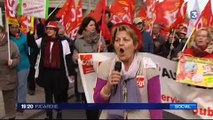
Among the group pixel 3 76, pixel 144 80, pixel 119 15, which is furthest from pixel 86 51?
pixel 144 80

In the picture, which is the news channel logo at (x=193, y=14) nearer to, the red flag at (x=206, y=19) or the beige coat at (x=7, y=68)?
the red flag at (x=206, y=19)

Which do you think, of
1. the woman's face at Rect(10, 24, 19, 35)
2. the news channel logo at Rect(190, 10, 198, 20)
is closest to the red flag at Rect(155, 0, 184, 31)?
the news channel logo at Rect(190, 10, 198, 20)

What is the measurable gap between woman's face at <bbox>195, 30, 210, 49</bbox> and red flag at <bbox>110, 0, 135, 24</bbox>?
4.12m

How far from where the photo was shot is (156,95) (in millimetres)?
2561

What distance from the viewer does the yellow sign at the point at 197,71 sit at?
530 cm

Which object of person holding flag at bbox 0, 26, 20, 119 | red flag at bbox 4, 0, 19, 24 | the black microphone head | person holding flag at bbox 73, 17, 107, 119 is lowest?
A: person holding flag at bbox 0, 26, 20, 119

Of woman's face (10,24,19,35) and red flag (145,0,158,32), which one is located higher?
red flag (145,0,158,32)

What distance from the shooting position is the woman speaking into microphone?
93.5 inches

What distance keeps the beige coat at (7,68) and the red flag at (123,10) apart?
138 inches

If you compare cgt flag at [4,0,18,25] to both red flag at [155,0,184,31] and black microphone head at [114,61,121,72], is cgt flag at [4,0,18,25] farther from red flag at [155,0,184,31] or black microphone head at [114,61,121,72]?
red flag at [155,0,184,31]

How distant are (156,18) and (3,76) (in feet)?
21.1

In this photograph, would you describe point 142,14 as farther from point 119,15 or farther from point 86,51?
point 86,51

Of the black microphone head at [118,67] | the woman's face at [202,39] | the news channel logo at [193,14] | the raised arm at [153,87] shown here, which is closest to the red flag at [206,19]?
the woman's face at [202,39]

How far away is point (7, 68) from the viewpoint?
6707mm
